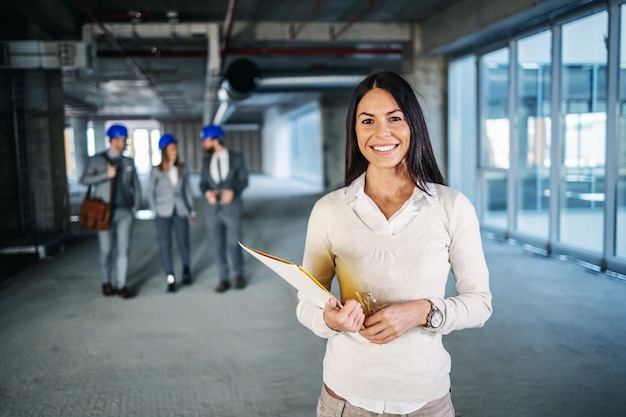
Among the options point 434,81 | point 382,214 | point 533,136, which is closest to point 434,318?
point 382,214

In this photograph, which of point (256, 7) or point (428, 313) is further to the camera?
point (256, 7)

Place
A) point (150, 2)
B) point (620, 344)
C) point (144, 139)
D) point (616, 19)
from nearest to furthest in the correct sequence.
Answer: point (620, 344), point (616, 19), point (150, 2), point (144, 139)

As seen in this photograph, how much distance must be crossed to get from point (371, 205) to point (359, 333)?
0.31 metres

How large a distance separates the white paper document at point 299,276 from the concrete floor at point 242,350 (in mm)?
2033

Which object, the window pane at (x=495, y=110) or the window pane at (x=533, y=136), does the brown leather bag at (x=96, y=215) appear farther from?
the window pane at (x=495, y=110)

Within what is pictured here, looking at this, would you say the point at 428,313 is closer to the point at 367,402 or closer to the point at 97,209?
the point at 367,402

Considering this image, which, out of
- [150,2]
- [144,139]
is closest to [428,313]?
[150,2]

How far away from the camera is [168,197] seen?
588cm

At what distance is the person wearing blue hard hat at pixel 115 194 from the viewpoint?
222 inches

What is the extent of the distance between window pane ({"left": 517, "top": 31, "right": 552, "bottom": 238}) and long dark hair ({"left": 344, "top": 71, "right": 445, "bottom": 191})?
6.96 meters

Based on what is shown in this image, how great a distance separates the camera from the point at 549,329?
176 inches

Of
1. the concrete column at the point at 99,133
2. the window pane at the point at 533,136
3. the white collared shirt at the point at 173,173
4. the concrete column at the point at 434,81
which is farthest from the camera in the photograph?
the concrete column at the point at 99,133

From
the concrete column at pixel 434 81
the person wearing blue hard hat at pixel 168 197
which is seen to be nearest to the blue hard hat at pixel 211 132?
the person wearing blue hard hat at pixel 168 197

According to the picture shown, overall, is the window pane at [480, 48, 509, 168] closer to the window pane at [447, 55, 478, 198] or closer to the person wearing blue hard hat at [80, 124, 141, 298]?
the window pane at [447, 55, 478, 198]
